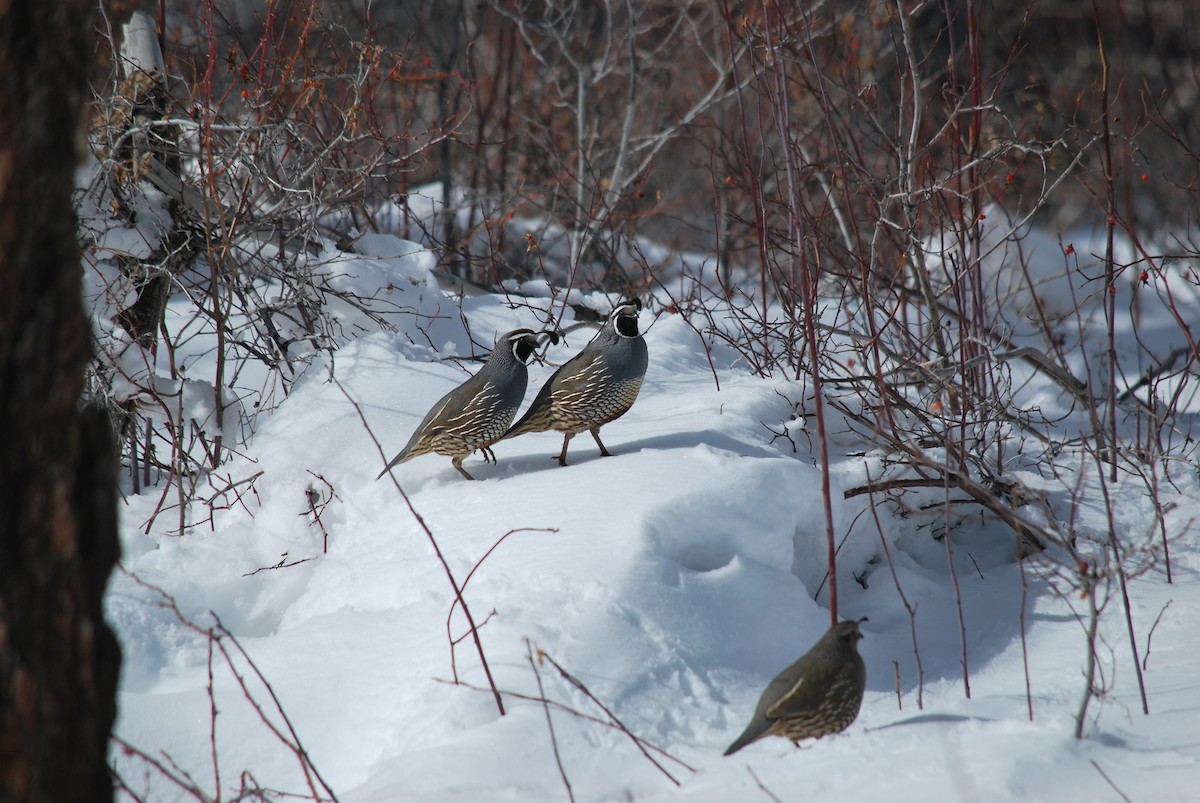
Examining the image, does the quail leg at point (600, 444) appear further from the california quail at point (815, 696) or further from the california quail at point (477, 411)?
the california quail at point (815, 696)

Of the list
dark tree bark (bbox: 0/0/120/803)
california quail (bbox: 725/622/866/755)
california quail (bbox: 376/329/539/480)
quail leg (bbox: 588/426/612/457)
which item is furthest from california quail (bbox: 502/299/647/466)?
dark tree bark (bbox: 0/0/120/803)

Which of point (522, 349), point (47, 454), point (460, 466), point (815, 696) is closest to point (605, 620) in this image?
point (815, 696)

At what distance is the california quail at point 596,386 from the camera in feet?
14.4

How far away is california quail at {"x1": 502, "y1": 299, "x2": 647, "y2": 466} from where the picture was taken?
4398 millimetres

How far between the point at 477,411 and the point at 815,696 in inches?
79.7

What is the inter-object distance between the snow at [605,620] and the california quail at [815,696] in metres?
0.07

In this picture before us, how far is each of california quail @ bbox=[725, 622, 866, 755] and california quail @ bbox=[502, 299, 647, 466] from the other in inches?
70.0

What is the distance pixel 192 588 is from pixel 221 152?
6.96 ft

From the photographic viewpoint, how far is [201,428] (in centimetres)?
513

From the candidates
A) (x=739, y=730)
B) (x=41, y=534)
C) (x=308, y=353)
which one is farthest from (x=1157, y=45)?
(x=41, y=534)

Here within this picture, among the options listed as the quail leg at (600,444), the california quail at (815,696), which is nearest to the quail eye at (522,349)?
the quail leg at (600,444)

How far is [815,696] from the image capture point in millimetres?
2721

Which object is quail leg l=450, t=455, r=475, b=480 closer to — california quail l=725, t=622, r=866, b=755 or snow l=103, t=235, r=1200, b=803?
snow l=103, t=235, r=1200, b=803

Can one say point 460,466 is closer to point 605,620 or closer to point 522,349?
point 522,349
